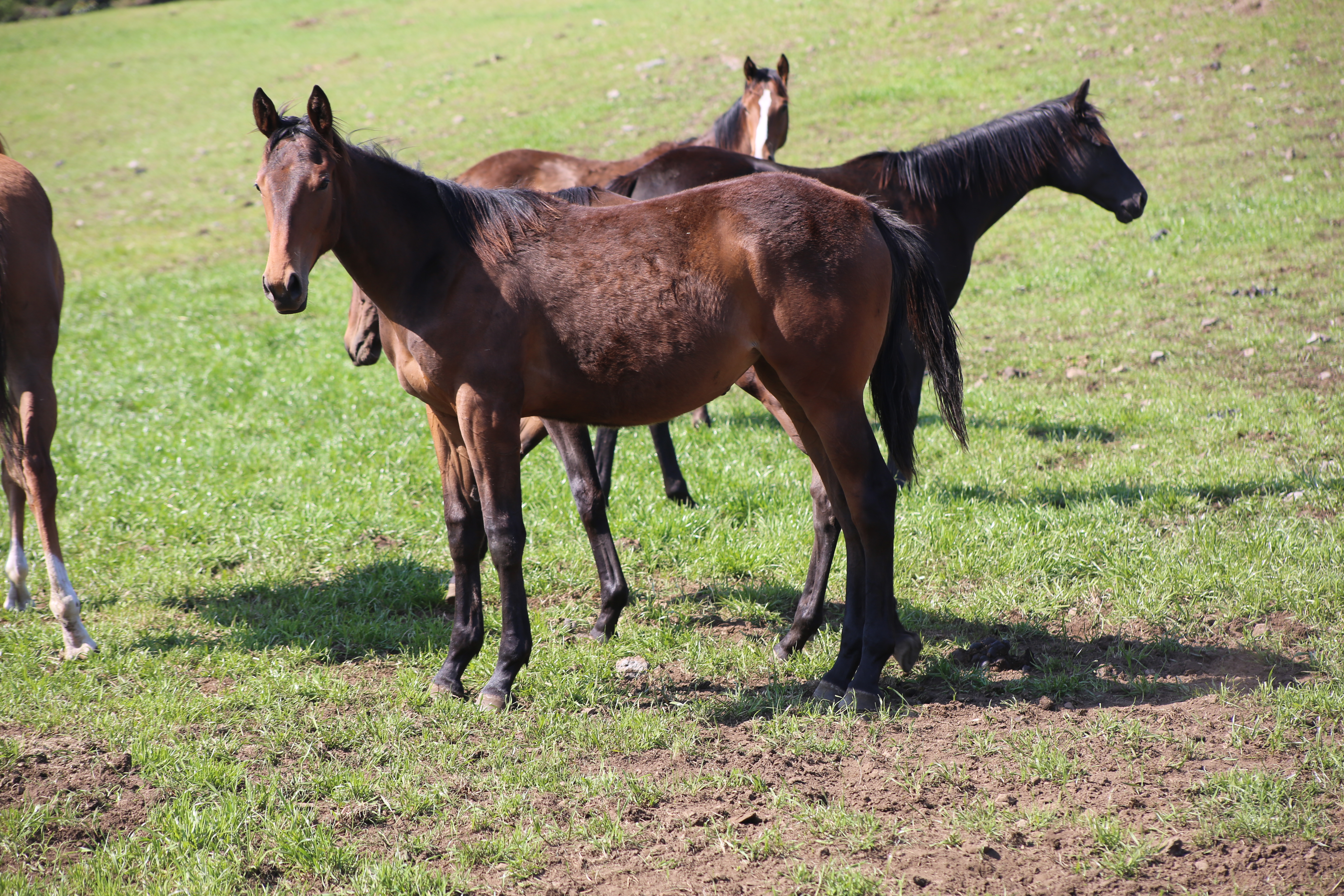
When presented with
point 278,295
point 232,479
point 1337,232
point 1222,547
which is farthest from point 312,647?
point 1337,232

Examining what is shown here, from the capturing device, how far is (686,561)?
218 inches

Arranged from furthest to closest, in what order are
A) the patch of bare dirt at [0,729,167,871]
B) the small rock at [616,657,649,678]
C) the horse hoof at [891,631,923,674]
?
the small rock at [616,657,649,678]
the horse hoof at [891,631,923,674]
the patch of bare dirt at [0,729,167,871]

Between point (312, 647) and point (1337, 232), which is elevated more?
point (1337, 232)

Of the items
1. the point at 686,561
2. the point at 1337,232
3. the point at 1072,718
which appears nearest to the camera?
the point at 1072,718

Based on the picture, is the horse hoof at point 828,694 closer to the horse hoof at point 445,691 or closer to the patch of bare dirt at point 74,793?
the horse hoof at point 445,691

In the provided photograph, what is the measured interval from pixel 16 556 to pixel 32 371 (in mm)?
1016

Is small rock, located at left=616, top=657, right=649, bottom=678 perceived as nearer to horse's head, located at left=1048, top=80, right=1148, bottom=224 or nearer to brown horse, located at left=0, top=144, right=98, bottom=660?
brown horse, located at left=0, top=144, right=98, bottom=660

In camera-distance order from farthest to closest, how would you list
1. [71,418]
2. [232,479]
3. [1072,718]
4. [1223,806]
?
[71,418], [232,479], [1072,718], [1223,806]

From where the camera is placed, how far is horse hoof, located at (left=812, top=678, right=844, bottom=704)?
402cm

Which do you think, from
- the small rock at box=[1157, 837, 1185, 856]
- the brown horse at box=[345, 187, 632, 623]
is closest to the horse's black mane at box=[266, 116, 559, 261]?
the brown horse at box=[345, 187, 632, 623]

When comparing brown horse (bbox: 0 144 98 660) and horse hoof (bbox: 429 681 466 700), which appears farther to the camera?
brown horse (bbox: 0 144 98 660)

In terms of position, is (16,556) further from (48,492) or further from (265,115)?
(265,115)

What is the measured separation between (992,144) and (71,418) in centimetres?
760

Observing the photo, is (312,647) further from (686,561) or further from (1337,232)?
(1337,232)
